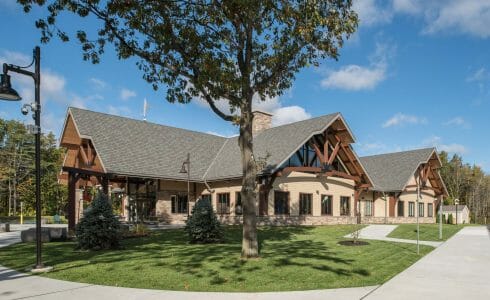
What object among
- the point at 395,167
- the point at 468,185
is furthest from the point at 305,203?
the point at 468,185

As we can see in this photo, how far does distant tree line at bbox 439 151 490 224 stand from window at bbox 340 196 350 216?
146 feet

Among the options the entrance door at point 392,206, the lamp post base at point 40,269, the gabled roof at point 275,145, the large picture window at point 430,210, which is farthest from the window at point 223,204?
the large picture window at point 430,210

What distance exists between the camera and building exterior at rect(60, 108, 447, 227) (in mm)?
25906

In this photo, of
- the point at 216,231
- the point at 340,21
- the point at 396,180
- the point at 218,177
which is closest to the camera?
the point at 340,21

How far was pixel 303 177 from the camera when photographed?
28000 millimetres

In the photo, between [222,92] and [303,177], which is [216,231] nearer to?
[222,92]

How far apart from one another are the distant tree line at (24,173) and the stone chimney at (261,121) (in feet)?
111

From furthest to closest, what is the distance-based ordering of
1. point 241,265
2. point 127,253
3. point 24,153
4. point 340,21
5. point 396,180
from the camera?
point 24,153, point 396,180, point 127,253, point 340,21, point 241,265

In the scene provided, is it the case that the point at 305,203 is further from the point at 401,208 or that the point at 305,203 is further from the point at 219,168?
the point at 401,208

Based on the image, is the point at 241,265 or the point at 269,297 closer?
the point at 269,297

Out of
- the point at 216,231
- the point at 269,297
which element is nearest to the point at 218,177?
the point at 216,231

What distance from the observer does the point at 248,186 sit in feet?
40.4

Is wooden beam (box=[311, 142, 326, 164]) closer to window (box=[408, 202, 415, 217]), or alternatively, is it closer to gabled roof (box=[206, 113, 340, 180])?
gabled roof (box=[206, 113, 340, 180])

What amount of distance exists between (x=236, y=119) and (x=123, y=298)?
21.4 ft
